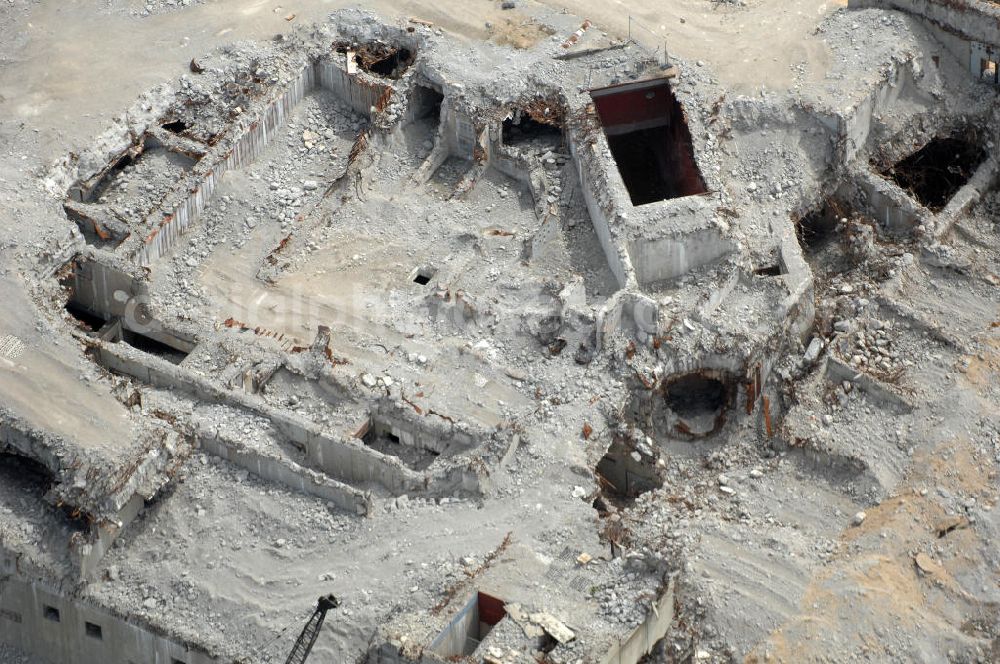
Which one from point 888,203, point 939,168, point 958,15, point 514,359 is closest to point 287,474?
point 514,359

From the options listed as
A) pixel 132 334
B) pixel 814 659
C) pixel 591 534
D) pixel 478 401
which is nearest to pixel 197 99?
pixel 132 334

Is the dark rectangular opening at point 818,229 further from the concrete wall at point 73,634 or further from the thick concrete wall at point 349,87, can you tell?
the concrete wall at point 73,634

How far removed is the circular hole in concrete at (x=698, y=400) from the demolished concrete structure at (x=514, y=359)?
0.10 metres

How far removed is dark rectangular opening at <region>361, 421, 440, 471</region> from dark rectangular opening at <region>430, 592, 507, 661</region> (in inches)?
186

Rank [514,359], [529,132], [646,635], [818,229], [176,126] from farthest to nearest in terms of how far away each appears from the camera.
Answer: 1. [176,126]
2. [529,132]
3. [818,229]
4. [514,359]
5. [646,635]

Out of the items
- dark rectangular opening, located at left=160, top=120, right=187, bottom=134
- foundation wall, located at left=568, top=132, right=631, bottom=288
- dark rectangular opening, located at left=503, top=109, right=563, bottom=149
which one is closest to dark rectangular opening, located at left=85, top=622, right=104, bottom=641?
foundation wall, located at left=568, top=132, right=631, bottom=288

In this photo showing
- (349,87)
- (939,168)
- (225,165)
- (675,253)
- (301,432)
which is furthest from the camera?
(349,87)

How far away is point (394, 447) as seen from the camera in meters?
42.9

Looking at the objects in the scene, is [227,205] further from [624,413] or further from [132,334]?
[624,413]

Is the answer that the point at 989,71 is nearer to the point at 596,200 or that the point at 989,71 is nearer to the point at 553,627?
the point at 596,200

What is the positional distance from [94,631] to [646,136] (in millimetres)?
19150

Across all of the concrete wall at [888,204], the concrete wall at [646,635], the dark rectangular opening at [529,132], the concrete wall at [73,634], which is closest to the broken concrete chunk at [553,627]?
the concrete wall at [646,635]

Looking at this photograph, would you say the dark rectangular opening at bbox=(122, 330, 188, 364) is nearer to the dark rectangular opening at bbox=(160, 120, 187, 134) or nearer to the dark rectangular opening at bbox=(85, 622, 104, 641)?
the dark rectangular opening at bbox=(160, 120, 187, 134)

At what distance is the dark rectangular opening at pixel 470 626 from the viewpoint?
37531mm
